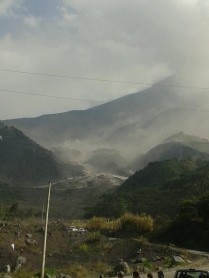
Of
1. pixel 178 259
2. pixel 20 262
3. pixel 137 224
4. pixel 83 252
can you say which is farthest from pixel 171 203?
pixel 20 262

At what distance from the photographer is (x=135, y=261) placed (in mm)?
42344

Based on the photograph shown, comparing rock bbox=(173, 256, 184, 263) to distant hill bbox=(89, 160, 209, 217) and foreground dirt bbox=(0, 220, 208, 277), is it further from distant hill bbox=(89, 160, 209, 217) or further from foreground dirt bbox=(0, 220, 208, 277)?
distant hill bbox=(89, 160, 209, 217)

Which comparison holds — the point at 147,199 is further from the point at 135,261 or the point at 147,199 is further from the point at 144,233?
the point at 135,261

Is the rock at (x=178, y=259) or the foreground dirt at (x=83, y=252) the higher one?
the rock at (x=178, y=259)

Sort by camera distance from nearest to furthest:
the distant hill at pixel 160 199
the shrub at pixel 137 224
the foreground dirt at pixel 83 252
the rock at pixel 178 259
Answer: the rock at pixel 178 259 → the foreground dirt at pixel 83 252 → the shrub at pixel 137 224 → the distant hill at pixel 160 199

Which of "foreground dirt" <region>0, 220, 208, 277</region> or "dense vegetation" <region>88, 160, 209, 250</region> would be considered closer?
"foreground dirt" <region>0, 220, 208, 277</region>

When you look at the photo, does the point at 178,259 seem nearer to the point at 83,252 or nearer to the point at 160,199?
the point at 83,252

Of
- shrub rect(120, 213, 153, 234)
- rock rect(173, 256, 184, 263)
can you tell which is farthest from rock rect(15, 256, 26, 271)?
shrub rect(120, 213, 153, 234)

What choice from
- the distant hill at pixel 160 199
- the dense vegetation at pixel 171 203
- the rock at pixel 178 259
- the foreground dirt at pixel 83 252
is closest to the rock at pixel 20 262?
the foreground dirt at pixel 83 252

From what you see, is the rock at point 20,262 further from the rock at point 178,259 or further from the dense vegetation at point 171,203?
the dense vegetation at point 171,203

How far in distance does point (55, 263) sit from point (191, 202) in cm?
3079

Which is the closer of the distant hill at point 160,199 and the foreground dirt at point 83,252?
the foreground dirt at point 83,252

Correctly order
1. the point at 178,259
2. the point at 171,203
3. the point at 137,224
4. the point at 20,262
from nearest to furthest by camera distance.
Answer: the point at 20,262 < the point at 178,259 < the point at 137,224 < the point at 171,203

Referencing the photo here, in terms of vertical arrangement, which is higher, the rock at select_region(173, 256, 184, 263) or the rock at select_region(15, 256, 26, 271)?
the rock at select_region(173, 256, 184, 263)
